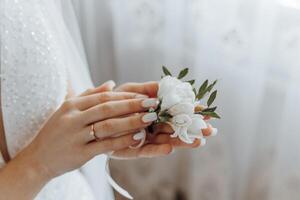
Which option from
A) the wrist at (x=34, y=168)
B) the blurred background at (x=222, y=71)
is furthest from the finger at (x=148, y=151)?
the blurred background at (x=222, y=71)

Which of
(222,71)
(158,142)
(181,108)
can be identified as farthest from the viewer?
(222,71)

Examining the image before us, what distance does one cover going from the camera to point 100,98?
762mm

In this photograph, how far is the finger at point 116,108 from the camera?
28.2 inches

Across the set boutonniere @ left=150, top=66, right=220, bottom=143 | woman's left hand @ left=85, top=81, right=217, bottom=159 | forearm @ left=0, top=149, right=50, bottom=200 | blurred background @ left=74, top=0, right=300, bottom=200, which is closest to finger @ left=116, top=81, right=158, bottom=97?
woman's left hand @ left=85, top=81, right=217, bottom=159

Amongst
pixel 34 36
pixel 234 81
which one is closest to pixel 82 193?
pixel 34 36

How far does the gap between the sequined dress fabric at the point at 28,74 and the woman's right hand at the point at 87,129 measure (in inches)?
3.0

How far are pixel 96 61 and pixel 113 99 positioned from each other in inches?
30.8

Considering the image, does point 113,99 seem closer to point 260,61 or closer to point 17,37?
point 17,37

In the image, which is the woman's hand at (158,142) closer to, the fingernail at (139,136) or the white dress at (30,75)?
the fingernail at (139,136)

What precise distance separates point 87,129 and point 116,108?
6 cm

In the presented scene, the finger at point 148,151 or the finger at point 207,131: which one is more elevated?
the finger at point 207,131

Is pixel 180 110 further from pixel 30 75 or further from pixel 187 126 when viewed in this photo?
pixel 30 75

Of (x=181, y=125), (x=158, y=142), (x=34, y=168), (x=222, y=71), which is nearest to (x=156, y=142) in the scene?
(x=158, y=142)

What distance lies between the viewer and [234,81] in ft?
4.09
